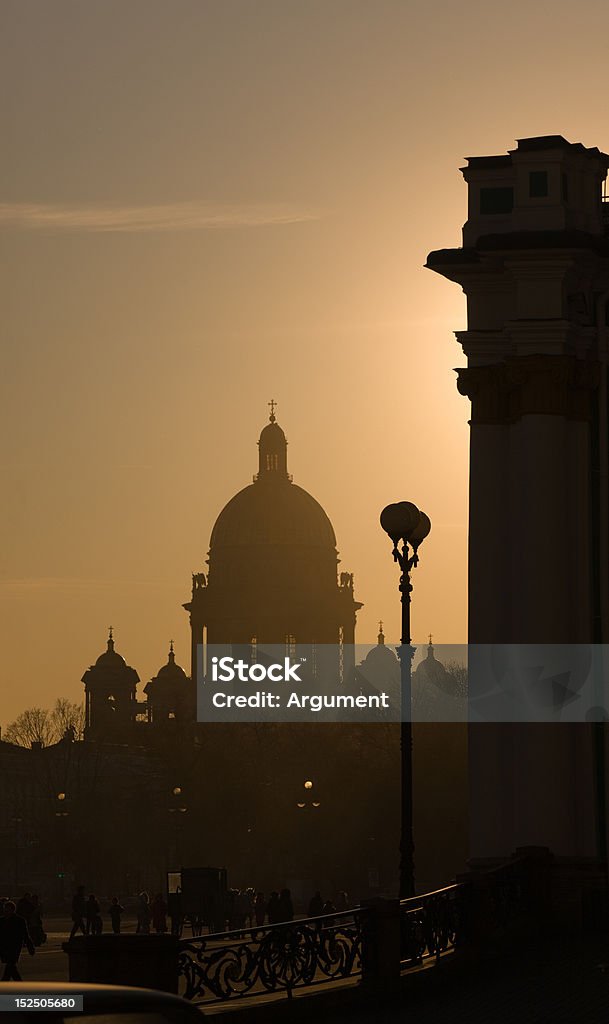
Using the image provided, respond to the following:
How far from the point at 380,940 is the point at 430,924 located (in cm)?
138

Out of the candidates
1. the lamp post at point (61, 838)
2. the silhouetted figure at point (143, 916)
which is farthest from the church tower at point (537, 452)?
the lamp post at point (61, 838)

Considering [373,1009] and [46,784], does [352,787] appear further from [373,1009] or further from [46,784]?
[373,1009]

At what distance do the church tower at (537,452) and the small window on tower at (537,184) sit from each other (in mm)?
17

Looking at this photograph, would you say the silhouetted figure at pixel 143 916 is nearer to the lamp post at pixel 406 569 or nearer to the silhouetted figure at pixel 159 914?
the silhouetted figure at pixel 159 914

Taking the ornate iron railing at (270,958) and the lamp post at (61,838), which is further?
the lamp post at (61,838)

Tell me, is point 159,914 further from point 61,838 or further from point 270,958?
point 61,838

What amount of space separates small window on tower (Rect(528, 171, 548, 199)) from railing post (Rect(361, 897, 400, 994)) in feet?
37.4

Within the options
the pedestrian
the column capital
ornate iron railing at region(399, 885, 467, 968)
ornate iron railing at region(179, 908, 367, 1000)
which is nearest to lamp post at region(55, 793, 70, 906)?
the pedestrian

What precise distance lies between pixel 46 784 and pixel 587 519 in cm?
12995

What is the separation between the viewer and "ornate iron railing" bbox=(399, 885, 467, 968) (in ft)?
78.5

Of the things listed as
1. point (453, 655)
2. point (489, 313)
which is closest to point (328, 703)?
point (453, 655)

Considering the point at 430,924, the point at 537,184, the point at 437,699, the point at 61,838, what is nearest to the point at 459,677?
the point at 437,699

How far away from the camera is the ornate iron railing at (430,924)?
2393 cm

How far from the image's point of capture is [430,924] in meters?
24.6
